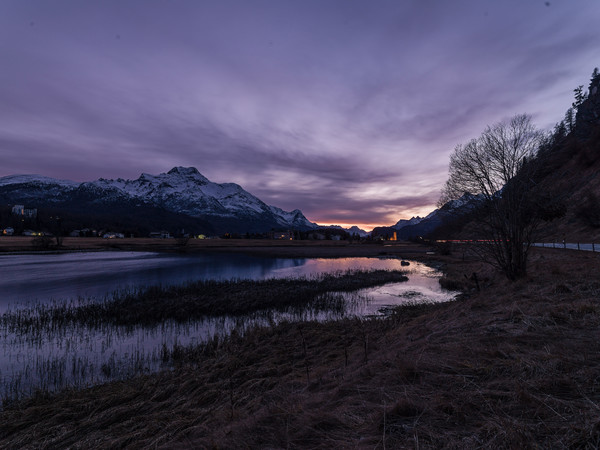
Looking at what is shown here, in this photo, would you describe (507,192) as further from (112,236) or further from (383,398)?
(112,236)

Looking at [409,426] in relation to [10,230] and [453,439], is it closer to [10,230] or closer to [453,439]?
[453,439]

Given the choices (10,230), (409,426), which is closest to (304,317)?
(409,426)

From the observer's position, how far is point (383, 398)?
483 cm

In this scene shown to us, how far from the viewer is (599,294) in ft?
31.3

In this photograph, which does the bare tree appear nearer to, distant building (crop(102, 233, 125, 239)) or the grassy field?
the grassy field

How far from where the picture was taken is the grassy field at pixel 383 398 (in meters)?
3.62

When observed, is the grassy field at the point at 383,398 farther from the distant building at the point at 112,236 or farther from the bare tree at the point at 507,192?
the distant building at the point at 112,236

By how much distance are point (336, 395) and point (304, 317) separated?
13258mm

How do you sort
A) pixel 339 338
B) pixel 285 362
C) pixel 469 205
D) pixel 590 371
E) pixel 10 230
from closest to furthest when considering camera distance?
pixel 590 371 → pixel 285 362 → pixel 339 338 → pixel 469 205 → pixel 10 230

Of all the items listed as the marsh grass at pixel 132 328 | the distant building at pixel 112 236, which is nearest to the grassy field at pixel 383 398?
the marsh grass at pixel 132 328

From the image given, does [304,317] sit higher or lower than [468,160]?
lower

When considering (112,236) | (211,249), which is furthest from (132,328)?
(112,236)

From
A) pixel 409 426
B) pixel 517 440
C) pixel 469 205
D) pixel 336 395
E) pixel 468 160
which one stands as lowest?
pixel 336 395

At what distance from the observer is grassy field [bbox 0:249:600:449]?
11.9 ft
